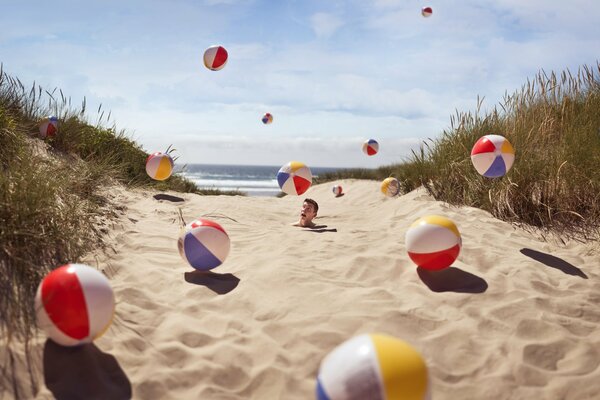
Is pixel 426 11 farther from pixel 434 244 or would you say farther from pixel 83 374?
pixel 83 374

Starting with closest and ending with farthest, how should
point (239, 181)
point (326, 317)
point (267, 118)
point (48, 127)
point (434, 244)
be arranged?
1. point (326, 317)
2. point (434, 244)
3. point (48, 127)
4. point (267, 118)
5. point (239, 181)

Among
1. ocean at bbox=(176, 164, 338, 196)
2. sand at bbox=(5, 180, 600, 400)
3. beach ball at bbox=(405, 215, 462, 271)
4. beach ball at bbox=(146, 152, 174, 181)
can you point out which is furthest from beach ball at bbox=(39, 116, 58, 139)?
beach ball at bbox=(405, 215, 462, 271)

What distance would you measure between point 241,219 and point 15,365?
17.1ft

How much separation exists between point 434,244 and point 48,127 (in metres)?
7.69

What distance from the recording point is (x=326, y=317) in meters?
3.49

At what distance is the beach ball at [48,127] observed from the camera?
28.1ft

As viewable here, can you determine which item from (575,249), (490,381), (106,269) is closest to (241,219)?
(106,269)

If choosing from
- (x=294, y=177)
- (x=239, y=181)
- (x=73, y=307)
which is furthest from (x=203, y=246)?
(x=239, y=181)

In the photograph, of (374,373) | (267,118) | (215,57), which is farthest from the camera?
(267,118)

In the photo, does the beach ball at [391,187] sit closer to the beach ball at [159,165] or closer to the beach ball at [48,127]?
the beach ball at [159,165]

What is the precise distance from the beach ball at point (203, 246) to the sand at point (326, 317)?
0.16 metres

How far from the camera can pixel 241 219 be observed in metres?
7.86

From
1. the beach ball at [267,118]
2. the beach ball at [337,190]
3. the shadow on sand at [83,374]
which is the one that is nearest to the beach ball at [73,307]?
the shadow on sand at [83,374]

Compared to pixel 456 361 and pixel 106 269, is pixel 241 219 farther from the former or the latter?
pixel 456 361
